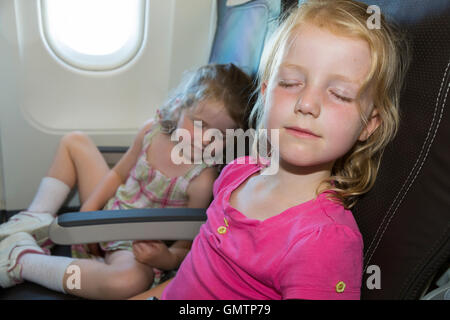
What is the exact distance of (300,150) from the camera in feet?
2.56

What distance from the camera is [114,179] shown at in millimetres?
1645

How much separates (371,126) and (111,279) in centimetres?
83

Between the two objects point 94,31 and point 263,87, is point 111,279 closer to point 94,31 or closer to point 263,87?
point 263,87

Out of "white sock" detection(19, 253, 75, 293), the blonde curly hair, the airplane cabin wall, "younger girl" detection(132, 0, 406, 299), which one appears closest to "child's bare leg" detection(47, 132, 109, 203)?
the airplane cabin wall

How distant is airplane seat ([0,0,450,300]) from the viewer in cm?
67

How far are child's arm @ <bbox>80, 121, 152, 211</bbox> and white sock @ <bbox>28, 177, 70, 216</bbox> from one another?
12 centimetres

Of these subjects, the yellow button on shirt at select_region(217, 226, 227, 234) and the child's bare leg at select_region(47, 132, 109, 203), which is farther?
the child's bare leg at select_region(47, 132, 109, 203)

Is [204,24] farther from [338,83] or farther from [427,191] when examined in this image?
[427,191]

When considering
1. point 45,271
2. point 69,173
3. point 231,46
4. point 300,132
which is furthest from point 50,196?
point 300,132

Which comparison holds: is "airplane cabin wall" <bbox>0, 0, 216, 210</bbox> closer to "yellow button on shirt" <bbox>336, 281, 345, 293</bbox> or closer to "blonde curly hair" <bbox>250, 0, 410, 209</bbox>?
"blonde curly hair" <bbox>250, 0, 410, 209</bbox>

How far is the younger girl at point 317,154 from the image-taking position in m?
0.74

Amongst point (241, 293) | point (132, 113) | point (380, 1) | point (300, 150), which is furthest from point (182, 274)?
point (132, 113)

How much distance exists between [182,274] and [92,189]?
83 cm

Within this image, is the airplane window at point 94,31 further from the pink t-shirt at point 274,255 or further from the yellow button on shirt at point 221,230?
the yellow button on shirt at point 221,230
